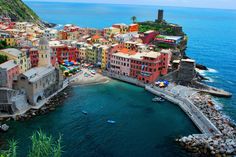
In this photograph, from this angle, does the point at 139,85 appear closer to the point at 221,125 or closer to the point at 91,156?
the point at 221,125

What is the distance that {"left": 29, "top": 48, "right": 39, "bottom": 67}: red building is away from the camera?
9182cm

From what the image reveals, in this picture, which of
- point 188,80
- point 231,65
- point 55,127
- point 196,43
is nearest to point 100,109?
point 55,127

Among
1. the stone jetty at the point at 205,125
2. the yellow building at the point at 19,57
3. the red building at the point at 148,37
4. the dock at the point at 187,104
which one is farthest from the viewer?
the red building at the point at 148,37

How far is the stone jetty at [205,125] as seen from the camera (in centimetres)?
5790

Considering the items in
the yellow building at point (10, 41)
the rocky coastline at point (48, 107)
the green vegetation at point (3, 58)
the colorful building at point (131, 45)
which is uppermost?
the yellow building at point (10, 41)

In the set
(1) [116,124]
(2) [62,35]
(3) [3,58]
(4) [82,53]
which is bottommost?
(1) [116,124]

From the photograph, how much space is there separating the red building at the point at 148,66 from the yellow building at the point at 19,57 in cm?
3898

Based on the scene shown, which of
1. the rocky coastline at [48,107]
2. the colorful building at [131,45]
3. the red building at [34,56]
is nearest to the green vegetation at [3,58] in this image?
the red building at [34,56]

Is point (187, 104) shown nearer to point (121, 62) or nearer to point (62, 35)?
point (121, 62)

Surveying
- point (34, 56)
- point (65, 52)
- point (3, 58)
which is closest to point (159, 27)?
point (65, 52)

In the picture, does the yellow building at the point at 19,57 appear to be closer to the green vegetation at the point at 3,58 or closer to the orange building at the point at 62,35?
the green vegetation at the point at 3,58

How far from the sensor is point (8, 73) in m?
73.0

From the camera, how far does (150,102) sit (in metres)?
82.8

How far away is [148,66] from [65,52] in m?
40.4
